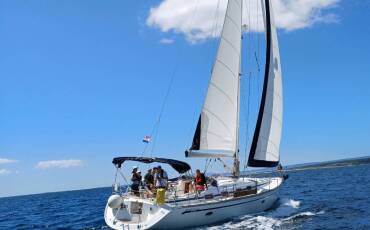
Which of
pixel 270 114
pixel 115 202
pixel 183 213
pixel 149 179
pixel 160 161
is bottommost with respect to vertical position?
pixel 183 213

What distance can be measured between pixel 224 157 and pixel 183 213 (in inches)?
240

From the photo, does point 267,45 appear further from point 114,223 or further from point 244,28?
point 114,223

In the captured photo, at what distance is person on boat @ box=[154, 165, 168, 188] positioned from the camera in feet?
62.5

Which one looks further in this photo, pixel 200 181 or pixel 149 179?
pixel 200 181

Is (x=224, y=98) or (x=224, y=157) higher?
(x=224, y=98)

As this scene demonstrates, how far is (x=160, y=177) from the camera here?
19375mm

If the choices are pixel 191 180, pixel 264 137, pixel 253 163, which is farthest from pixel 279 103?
pixel 191 180

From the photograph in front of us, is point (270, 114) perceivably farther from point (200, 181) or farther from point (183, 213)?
point (183, 213)

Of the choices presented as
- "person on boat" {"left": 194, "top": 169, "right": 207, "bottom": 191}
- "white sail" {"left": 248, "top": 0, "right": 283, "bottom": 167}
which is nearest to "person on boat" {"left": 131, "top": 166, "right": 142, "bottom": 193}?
"person on boat" {"left": 194, "top": 169, "right": 207, "bottom": 191}

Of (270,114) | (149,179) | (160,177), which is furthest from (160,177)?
(270,114)

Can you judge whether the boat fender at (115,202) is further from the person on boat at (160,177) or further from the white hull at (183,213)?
the person on boat at (160,177)

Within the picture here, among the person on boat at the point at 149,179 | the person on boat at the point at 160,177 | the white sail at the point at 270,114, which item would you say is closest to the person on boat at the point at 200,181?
the person on boat at the point at 160,177

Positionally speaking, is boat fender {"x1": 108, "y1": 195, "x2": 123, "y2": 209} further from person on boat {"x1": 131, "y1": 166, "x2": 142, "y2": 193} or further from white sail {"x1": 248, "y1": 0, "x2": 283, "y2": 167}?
white sail {"x1": 248, "y1": 0, "x2": 283, "y2": 167}

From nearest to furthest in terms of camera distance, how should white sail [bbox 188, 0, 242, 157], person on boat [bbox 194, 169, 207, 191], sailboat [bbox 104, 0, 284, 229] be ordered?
sailboat [bbox 104, 0, 284, 229] → person on boat [bbox 194, 169, 207, 191] → white sail [bbox 188, 0, 242, 157]
